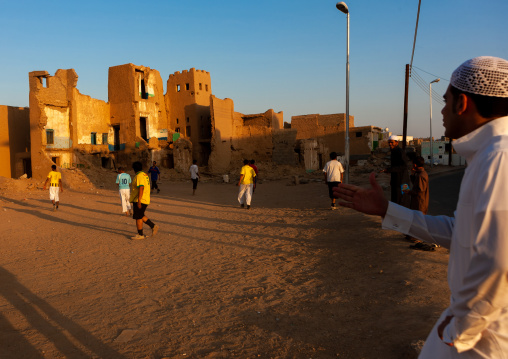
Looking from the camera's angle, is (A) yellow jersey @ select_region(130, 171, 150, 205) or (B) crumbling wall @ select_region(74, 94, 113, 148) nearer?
(A) yellow jersey @ select_region(130, 171, 150, 205)

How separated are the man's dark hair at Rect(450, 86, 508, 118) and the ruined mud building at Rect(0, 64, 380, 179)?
27580mm

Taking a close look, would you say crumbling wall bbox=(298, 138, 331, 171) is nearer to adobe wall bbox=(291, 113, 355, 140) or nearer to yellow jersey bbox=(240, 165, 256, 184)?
adobe wall bbox=(291, 113, 355, 140)

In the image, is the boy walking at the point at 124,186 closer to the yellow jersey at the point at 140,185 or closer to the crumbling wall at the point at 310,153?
the yellow jersey at the point at 140,185

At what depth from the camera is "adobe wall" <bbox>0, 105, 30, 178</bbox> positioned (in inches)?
1073

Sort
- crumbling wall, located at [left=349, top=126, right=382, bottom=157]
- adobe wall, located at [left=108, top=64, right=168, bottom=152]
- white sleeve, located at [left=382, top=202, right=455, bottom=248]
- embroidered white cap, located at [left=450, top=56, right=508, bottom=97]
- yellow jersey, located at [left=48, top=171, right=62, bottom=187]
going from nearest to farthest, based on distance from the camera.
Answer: embroidered white cap, located at [left=450, top=56, right=508, bottom=97]
white sleeve, located at [left=382, top=202, right=455, bottom=248]
yellow jersey, located at [left=48, top=171, right=62, bottom=187]
adobe wall, located at [left=108, top=64, right=168, bottom=152]
crumbling wall, located at [left=349, top=126, right=382, bottom=157]

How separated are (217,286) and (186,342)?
1658 mm

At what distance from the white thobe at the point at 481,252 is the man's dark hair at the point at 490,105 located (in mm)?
56

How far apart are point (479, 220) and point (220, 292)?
168 inches

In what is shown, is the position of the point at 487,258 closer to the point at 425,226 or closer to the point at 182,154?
the point at 425,226

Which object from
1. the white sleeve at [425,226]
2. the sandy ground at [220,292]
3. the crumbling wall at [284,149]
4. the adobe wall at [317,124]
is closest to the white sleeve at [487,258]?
the white sleeve at [425,226]

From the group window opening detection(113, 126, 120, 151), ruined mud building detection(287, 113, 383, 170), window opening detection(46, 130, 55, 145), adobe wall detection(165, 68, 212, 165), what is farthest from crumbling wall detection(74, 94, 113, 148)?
ruined mud building detection(287, 113, 383, 170)

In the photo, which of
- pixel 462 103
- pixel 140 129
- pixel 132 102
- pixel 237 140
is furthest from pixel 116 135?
pixel 462 103

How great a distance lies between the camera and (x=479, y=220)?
1.13m

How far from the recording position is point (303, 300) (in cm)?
455
